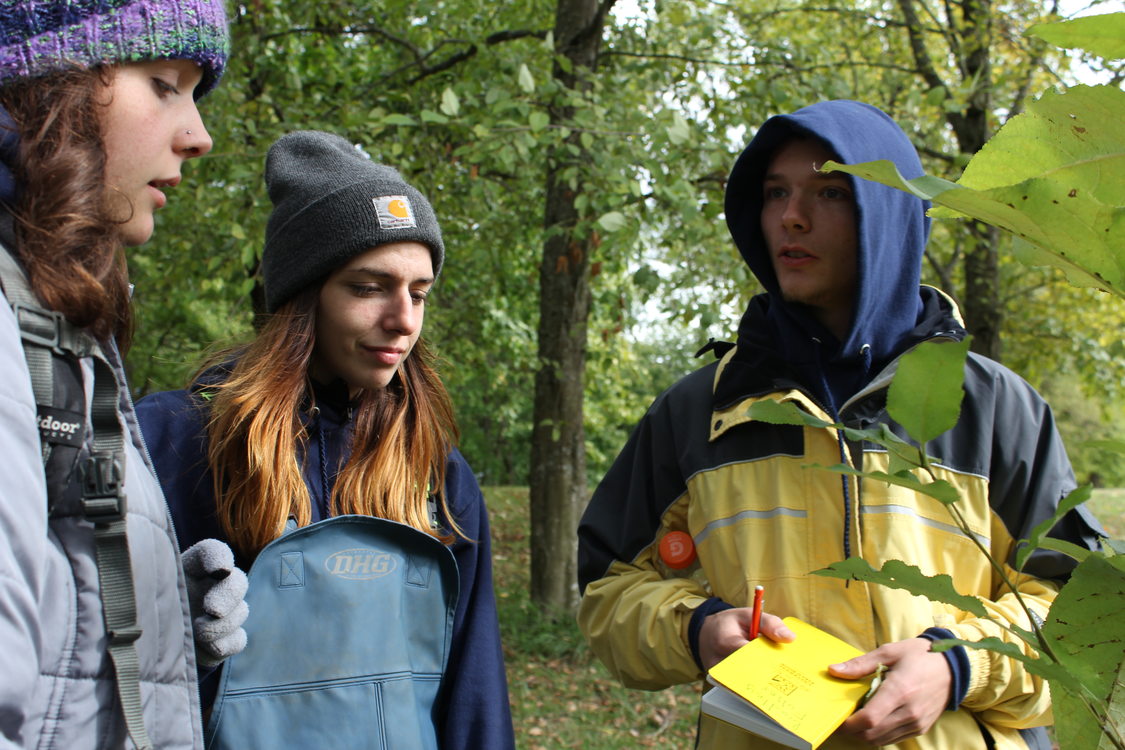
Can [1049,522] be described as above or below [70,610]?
above

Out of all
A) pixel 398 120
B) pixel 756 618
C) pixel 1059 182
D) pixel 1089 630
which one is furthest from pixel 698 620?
Result: pixel 398 120

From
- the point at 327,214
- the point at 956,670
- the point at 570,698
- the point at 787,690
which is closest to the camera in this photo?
the point at 787,690

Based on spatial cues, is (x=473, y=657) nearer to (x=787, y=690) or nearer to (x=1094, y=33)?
(x=787, y=690)

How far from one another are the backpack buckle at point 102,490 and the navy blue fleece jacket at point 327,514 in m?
0.65

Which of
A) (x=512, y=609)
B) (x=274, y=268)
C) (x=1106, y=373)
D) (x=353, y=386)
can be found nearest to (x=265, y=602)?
(x=353, y=386)

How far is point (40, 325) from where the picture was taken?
99cm

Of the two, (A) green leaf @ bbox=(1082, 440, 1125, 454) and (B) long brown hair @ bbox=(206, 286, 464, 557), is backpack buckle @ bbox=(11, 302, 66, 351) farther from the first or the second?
(A) green leaf @ bbox=(1082, 440, 1125, 454)

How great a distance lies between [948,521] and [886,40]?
8803 millimetres

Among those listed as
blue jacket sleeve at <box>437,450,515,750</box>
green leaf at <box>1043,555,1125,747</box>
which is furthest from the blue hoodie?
green leaf at <box>1043,555,1125,747</box>

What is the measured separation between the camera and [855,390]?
1.85 m

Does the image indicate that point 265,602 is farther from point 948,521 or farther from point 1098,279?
point 1098,279

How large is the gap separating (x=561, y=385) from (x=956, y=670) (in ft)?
16.4

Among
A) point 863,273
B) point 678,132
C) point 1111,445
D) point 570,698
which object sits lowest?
point 570,698

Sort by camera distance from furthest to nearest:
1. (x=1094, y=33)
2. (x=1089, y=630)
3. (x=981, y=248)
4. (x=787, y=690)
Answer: (x=981, y=248)
(x=787, y=690)
(x=1089, y=630)
(x=1094, y=33)
